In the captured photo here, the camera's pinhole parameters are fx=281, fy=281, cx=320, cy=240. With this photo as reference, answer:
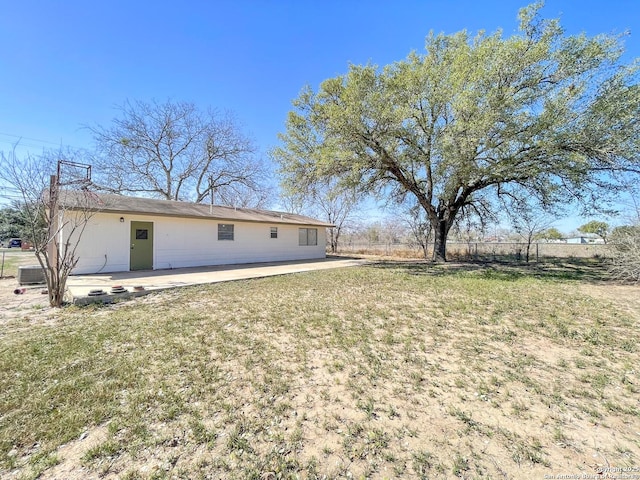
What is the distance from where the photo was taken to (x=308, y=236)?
16.5 m

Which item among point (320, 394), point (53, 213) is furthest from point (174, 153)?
point (320, 394)

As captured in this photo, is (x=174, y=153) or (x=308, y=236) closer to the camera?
(x=308, y=236)

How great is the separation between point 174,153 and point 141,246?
1217 centimetres

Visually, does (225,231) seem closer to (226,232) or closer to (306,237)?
(226,232)

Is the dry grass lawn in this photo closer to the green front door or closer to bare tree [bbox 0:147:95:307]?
bare tree [bbox 0:147:95:307]

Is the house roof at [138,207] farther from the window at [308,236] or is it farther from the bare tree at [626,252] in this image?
the bare tree at [626,252]

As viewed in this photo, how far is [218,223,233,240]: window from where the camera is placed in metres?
12.3

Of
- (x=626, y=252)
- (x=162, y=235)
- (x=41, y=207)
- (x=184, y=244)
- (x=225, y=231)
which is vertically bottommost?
(x=626, y=252)

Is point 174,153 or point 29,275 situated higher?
point 174,153

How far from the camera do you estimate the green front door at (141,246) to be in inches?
385

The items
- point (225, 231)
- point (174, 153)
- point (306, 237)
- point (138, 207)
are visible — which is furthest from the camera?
point (174, 153)

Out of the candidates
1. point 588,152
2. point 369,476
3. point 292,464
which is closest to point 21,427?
point 292,464

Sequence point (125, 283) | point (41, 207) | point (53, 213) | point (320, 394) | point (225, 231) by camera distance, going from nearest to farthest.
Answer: point (320, 394)
point (53, 213)
point (41, 207)
point (125, 283)
point (225, 231)

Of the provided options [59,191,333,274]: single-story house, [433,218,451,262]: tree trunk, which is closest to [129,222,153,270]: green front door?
[59,191,333,274]: single-story house
